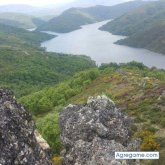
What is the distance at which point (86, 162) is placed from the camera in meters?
27.3

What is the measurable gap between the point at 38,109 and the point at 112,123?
97259 millimetres

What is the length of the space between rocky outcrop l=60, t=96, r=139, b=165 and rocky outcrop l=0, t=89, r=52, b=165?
6952 millimetres

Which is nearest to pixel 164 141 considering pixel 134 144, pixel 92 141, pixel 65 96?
pixel 134 144

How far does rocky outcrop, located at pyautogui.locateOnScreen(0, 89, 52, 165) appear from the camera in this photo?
61.3 feet

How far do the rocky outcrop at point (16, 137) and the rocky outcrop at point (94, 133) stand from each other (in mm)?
6952

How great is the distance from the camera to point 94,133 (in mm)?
29188

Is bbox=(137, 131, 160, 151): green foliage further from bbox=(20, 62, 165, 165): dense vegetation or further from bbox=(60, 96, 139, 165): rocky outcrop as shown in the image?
bbox=(60, 96, 139, 165): rocky outcrop

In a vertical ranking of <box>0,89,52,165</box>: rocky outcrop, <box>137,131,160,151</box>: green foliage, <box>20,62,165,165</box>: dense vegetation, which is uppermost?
<box>0,89,52,165</box>: rocky outcrop

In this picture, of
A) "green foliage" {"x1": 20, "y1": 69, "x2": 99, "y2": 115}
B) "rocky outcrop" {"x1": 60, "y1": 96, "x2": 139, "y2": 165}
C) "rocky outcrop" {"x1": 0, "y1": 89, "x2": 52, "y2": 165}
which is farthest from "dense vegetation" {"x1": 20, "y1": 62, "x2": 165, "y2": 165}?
"rocky outcrop" {"x1": 0, "y1": 89, "x2": 52, "y2": 165}

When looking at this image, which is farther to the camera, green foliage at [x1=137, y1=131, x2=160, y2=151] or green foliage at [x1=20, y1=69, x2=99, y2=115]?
green foliage at [x1=20, y1=69, x2=99, y2=115]

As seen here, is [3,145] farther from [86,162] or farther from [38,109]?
[38,109]

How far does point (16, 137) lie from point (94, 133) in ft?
35.0

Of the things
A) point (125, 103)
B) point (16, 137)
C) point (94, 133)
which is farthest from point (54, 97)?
point (16, 137)

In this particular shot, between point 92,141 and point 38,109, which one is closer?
point 92,141
